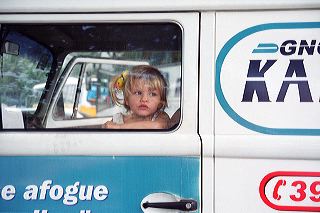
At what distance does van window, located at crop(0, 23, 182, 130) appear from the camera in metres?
2.31

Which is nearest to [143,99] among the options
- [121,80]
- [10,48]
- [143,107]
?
[143,107]

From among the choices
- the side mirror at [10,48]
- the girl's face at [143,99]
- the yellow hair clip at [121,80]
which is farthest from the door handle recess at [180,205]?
the side mirror at [10,48]

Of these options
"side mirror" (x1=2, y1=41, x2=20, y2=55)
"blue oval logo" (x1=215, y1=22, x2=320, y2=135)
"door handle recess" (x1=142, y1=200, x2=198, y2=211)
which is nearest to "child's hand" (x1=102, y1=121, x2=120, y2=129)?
"door handle recess" (x1=142, y1=200, x2=198, y2=211)

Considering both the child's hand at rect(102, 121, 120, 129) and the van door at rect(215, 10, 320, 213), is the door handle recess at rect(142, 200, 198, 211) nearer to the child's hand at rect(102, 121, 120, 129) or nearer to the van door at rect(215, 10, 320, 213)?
the van door at rect(215, 10, 320, 213)

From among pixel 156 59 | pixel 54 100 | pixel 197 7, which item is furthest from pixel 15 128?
pixel 197 7

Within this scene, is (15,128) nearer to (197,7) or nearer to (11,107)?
(11,107)

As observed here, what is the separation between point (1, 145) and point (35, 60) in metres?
0.57

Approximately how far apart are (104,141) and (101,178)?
0.20 meters

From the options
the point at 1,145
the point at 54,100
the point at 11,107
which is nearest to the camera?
the point at 1,145

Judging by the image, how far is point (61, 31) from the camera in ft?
7.82

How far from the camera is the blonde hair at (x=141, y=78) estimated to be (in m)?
2.33

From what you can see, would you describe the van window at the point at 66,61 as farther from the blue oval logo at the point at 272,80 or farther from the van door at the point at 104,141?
the blue oval logo at the point at 272,80

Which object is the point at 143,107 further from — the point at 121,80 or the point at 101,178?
the point at 101,178

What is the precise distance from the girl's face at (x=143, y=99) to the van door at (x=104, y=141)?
0.34ft
